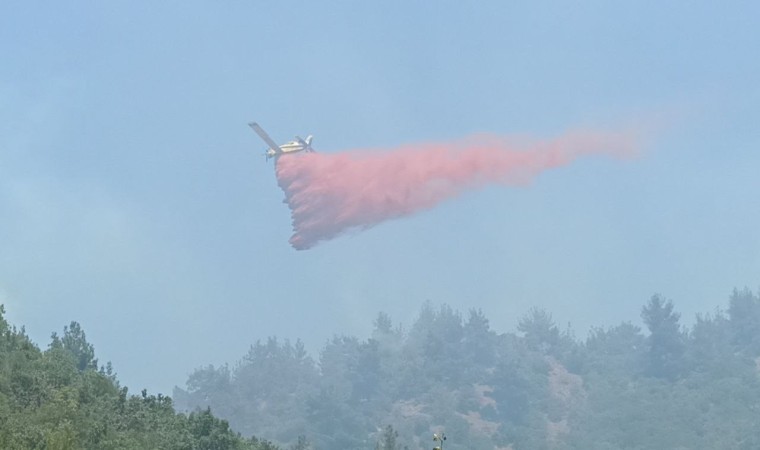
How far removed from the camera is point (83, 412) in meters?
87.5

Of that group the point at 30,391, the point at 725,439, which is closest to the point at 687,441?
the point at 725,439

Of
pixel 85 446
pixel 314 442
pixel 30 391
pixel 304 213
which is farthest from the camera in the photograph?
pixel 314 442

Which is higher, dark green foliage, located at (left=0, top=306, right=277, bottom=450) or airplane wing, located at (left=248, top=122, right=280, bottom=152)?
airplane wing, located at (left=248, top=122, right=280, bottom=152)

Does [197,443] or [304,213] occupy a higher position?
[304,213]

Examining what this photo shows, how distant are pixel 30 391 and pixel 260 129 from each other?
83.9 feet

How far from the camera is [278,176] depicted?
102 meters

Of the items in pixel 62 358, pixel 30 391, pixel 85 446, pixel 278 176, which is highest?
pixel 278 176

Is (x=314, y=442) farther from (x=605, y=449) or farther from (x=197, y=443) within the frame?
(x=197, y=443)

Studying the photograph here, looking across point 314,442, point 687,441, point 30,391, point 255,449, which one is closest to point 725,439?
point 687,441

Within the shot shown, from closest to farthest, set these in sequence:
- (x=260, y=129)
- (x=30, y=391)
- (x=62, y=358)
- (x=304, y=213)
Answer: (x=30, y=391)
(x=304, y=213)
(x=260, y=129)
(x=62, y=358)

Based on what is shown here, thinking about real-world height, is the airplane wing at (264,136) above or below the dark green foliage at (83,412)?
above

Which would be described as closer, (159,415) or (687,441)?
(159,415)

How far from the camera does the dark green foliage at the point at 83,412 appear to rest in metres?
79.4

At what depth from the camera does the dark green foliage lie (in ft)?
261
